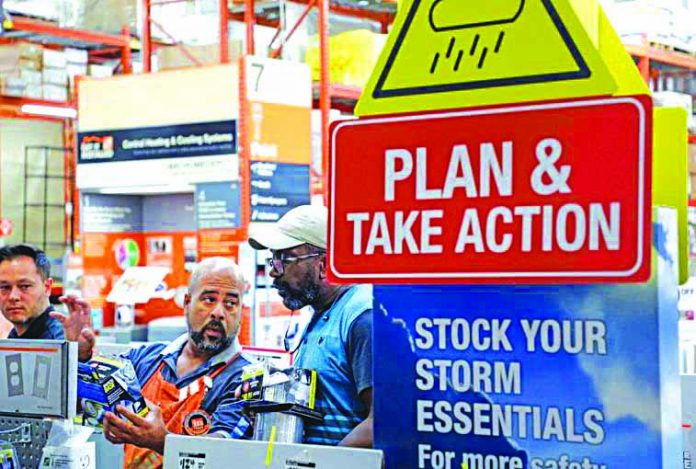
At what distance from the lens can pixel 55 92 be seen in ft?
42.9

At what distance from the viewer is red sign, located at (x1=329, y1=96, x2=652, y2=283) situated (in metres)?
1.86

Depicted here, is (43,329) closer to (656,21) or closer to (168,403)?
(168,403)

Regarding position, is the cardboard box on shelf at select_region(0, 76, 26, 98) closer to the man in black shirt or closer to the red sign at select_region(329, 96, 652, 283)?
the man in black shirt

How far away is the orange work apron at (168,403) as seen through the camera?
375 cm

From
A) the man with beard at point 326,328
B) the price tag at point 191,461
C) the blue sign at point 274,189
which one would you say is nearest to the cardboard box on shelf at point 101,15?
the blue sign at point 274,189

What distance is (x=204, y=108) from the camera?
997 centimetres

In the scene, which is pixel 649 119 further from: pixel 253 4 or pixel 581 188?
pixel 253 4

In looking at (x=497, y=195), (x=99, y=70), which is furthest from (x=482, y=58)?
(x=99, y=70)

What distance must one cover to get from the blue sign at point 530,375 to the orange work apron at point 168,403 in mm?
1643

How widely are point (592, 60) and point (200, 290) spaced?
247cm

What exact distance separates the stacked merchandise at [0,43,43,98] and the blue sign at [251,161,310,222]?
3843mm

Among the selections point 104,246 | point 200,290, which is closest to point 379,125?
point 200,290

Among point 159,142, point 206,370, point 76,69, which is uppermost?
point 76,69

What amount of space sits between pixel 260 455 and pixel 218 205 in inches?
307
